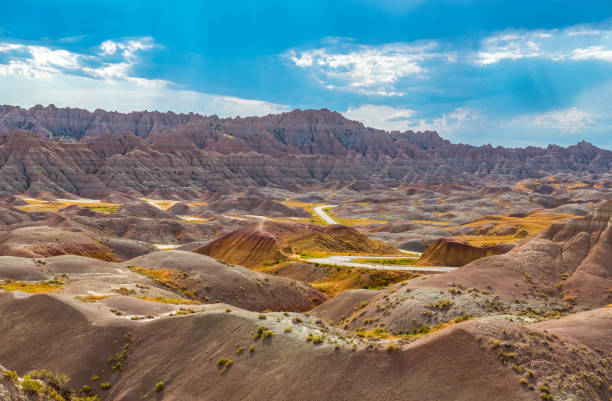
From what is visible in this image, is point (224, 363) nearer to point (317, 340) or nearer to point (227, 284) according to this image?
point (317, 340)

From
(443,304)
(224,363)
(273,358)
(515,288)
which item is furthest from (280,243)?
(273,358)

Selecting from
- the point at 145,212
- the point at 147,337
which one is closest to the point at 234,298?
the point at 147,337

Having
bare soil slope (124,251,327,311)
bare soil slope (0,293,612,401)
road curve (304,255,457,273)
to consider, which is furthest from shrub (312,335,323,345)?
road curve (304,255,457,273)

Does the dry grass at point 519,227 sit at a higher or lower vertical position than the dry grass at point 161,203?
higher

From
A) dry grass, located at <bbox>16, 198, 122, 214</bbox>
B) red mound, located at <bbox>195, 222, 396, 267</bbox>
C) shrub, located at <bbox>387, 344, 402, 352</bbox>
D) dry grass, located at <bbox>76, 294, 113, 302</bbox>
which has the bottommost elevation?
dry grass, located at <bbox>16, 198, 122, 214</bbox>

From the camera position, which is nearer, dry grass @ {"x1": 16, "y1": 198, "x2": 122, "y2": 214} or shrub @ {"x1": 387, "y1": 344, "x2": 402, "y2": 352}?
shrub @ {"x1": 387, "y1": 344, "x2": 402, "y2": 352}

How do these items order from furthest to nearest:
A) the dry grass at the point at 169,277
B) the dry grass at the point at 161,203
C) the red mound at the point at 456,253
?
the dry grass at the point at 161,203
the red mound at the point at 456,253
the dry grass at the point at 169,277

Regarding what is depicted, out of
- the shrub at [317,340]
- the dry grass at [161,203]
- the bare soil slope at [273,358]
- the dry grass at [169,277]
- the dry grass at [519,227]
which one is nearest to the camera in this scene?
the bare soil slope at [273,358]

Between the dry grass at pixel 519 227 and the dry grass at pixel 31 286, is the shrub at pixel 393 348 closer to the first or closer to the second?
the dry grass at pixel 31 286

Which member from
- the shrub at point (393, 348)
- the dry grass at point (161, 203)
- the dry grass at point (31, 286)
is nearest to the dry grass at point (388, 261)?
the dry grass at point (31, 286)

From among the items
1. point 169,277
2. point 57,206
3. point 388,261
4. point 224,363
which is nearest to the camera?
point 224,363

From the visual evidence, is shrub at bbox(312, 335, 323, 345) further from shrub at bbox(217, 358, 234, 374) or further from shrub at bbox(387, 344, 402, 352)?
shrub at bbox(217, 358, 234, 374)

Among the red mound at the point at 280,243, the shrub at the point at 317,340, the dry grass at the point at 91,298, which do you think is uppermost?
the shrub at the point at 317,340
